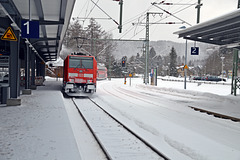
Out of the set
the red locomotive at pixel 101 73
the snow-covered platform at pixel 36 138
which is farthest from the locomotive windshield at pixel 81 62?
the red locomotive at pixel 101 73

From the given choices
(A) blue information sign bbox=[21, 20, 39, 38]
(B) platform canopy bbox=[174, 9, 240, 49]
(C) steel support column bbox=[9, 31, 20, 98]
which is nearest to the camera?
(B) platform canopy bbox=[174, 9, 240, 49]

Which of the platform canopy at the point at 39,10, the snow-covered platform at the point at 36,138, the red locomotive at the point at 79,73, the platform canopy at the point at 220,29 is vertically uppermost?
the platform canopy at the point at 39,10

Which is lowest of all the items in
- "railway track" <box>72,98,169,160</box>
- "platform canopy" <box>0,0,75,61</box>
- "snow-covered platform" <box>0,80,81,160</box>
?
"railway track" <box>72,98,169,160</box>

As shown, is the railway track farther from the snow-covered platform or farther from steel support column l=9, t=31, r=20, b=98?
steel support column l=9, t=31, r=20, b=98

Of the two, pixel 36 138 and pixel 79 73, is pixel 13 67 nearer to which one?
pixel 79 73

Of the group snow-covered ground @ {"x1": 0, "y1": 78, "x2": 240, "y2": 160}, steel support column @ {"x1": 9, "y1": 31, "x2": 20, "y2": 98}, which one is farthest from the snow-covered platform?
steel support column @ {"x1": 9, "y1": 31, "x2": 20, "y2": 98}

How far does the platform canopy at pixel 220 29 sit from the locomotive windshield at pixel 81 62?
7234 millimetres

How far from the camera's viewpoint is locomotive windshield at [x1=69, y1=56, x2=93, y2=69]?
17734mm

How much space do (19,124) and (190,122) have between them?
20.2 feet

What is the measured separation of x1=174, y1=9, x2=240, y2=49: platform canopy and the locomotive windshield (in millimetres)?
7234

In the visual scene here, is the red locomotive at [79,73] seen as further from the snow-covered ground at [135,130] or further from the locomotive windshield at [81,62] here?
the snow-covered ground at [135,130]

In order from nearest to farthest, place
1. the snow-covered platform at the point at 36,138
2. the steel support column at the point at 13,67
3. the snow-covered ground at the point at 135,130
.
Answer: the snow-covered platform at the point at 36,138
the snow-covered ground at the point at 135,130
the steel support column at the point at 13,67

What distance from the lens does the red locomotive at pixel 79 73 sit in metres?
17.6

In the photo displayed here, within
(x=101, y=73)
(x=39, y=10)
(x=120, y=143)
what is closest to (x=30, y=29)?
(x=39, y=10)
